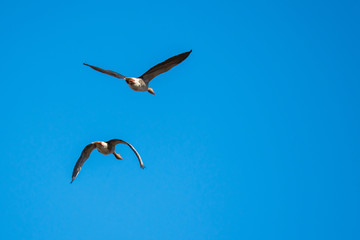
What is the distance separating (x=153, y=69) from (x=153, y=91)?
6.56 feet

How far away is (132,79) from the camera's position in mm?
15812

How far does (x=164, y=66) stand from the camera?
1559cm

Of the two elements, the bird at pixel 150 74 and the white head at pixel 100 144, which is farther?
the white head at pixel 100 144

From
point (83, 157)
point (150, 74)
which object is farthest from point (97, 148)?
point (150, 74)

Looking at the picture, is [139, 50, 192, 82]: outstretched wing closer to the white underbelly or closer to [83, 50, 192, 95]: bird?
[83, 50, 192, 95]: bird

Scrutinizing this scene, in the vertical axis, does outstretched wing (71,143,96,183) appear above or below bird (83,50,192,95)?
below

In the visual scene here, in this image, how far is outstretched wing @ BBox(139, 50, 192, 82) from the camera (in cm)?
1486

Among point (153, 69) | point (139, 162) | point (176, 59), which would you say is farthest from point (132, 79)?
point (139, 162)

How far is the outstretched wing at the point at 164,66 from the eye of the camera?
14.9 meters

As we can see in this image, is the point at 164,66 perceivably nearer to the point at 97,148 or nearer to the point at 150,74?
the point at 150,74

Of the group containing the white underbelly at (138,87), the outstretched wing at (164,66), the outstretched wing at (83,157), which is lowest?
the outstretched wing at (83,157)

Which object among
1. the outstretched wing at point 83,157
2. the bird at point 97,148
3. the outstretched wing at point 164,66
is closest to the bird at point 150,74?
the outstretched wing at point 164,66

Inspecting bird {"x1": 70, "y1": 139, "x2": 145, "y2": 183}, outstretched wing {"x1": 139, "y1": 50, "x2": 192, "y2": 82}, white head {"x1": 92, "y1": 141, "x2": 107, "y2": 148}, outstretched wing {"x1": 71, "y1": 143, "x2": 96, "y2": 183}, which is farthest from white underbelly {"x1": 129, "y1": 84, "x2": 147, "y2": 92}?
outstretched wing {"x1": 71, "y1": 143, "x2": 96, "y2": 183}

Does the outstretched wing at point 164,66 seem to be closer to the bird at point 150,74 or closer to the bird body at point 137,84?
the bird at point 150,74
